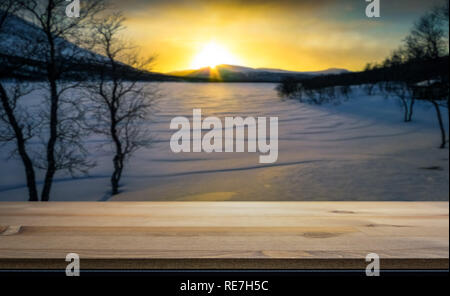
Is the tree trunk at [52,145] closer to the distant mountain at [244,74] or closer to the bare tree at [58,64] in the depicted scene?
the bare tree at [58,64]

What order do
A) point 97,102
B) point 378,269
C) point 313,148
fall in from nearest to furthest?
1. point 378,269
2. point 97,102
3. point 313,148

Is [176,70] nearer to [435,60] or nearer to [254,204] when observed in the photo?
[254,204]

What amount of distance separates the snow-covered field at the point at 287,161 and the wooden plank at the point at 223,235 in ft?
0.55

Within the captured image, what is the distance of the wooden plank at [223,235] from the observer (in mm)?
902

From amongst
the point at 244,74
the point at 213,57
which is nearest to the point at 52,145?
the point at 213,57

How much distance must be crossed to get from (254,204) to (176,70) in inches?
27.6

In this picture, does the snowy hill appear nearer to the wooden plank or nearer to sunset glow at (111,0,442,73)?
sunset glow at (111,0,442,73)

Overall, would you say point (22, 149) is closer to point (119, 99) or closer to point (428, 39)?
point (119, 99)

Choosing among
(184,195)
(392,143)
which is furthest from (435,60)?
(184,195)

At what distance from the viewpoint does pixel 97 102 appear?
1.64 metres

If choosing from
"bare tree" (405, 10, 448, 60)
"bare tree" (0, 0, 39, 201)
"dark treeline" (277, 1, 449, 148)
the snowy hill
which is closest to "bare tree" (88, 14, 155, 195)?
the snowy hill

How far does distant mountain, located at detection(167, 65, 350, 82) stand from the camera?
1723mm

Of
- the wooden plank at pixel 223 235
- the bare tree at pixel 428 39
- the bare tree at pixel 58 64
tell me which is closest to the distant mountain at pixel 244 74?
the bare tree at pixel 428 39

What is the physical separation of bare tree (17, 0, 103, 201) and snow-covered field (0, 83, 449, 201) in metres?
0.06
